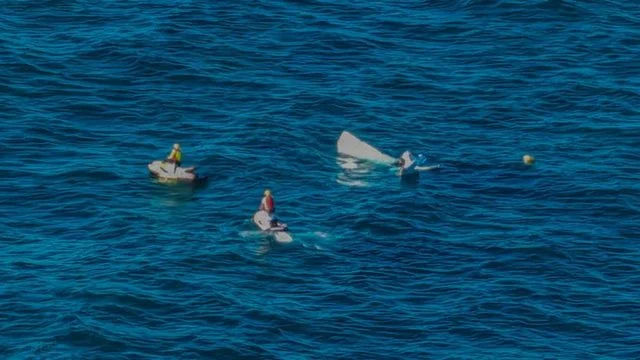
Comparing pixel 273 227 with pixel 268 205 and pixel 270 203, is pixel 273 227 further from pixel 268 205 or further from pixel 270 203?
pixel 270 203

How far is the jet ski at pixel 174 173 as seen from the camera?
101000mm

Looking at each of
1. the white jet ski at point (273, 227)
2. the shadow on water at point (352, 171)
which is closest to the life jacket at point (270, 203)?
the white jet ski at point (273, 227)

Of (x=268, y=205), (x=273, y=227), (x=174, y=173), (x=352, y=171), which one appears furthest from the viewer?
Answer: (x=352, y=171)

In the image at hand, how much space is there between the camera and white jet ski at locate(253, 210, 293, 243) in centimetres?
9450

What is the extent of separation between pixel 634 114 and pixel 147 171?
31.9m

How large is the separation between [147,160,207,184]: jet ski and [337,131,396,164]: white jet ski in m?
9.76

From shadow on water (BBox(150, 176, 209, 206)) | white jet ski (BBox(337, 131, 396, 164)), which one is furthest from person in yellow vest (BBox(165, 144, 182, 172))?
white jet ski (BBox(337, 131, 396, 164))

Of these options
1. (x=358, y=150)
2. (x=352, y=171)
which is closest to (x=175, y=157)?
(x=352, y=171)

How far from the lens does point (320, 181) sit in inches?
4060

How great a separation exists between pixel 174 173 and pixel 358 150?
462 inches

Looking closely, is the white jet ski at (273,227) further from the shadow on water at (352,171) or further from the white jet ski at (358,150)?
the white jet ski at (358,150)

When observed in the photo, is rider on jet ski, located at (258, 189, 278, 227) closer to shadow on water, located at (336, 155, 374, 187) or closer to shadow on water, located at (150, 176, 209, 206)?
shadow on water, located at (150, 176, 209, 206)

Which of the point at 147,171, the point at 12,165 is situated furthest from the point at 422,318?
the point at 12,165

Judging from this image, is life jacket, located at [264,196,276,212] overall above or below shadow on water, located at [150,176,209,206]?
below
